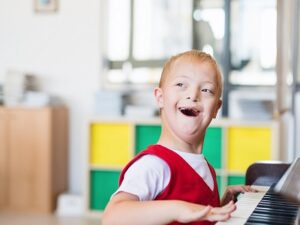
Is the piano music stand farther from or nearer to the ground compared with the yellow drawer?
farther from the ground

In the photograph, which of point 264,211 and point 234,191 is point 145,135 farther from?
point 264,211

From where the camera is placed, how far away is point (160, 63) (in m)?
4.69

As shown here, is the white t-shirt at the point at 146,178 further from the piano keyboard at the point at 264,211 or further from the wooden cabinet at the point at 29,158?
the wooden cabinet at the point at 29,158

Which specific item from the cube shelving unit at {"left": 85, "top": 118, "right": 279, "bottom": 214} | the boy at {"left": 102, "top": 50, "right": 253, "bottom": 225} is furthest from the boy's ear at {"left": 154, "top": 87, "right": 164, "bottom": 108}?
the cube shelving unit at {"left": 85, "top": 118, "right": 279, "bottom": 214}

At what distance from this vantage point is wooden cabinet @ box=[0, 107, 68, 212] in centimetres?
444

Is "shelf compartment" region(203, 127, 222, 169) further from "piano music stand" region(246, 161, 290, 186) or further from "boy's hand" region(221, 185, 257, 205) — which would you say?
"boy's hand" region(221, 185, 257, 205)

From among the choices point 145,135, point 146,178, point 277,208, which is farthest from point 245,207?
point 145,135

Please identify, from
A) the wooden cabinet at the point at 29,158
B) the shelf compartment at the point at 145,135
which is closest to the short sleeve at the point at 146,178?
the shelf compartment at the point at 145,135

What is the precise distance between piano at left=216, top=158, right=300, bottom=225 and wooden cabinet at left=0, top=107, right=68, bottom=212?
349 cm

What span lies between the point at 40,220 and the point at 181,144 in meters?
3.23

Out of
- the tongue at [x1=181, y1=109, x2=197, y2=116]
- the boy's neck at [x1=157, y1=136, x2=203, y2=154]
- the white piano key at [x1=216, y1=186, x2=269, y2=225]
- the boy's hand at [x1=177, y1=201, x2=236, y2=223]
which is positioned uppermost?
the tongue at [x1=181, y1=109, x2=197, y2=116]

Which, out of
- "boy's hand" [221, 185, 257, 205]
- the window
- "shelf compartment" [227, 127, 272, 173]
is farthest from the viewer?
the window

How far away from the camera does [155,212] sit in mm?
932

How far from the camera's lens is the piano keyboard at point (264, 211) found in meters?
0.88
